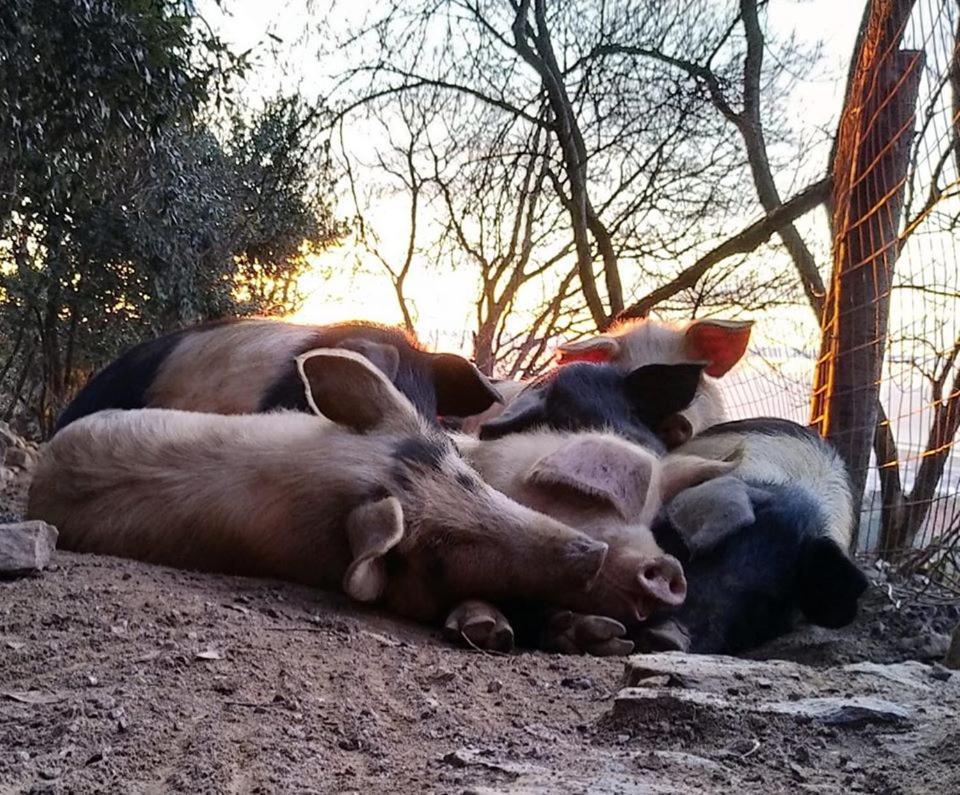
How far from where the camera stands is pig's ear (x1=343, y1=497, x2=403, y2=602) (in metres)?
2.82

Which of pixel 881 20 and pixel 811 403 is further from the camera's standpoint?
pixel 811 403

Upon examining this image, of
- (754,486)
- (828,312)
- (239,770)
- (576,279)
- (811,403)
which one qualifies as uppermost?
(576,279)

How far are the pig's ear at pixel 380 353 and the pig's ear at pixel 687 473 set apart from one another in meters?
1.09

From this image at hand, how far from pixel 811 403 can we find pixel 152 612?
3.88 meters

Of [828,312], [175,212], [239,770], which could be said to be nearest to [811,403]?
[828,312]

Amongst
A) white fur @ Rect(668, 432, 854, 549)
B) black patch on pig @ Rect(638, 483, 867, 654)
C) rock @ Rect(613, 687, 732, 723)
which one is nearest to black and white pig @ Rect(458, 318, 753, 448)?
white fur @ Rect(668, 432, 854, 549)

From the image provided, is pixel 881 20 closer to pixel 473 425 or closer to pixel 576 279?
pixel 473 425

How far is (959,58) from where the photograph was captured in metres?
4.22

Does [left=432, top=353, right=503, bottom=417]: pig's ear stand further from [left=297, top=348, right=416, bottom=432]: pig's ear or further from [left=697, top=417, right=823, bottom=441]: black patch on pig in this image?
→ [left=297, top=348, right=416, bottom=432]: pig's ear

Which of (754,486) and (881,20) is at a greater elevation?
(881,20)

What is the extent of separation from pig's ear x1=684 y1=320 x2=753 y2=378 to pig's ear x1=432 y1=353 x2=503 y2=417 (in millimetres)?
1243

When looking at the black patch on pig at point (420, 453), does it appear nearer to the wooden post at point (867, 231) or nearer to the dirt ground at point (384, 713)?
the dirt ground at point (384, 713)

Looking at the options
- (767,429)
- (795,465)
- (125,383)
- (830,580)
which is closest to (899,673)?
(830,580)

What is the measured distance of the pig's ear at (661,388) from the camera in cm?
434
